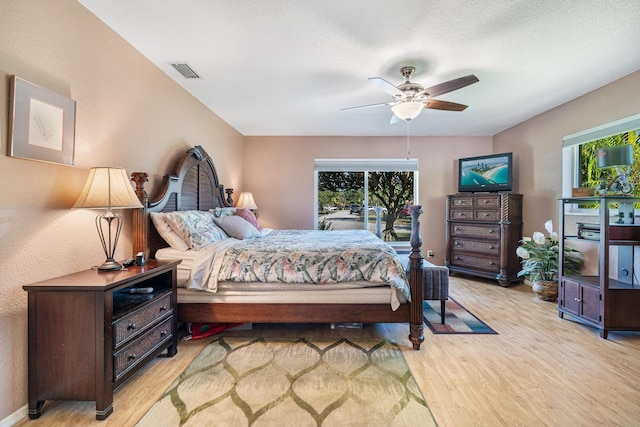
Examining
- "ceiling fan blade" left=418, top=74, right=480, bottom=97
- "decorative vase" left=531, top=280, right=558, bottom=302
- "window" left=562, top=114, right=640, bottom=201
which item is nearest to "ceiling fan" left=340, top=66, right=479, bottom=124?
"ceiling fan blade" left=418, top=74, right=480, bottom=97

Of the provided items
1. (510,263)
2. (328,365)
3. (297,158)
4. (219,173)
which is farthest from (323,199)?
(328,365)

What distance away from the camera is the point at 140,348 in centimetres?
175

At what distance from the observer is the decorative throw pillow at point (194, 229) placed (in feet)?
7.93

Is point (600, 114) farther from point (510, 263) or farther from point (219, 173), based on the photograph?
point (219, 173)

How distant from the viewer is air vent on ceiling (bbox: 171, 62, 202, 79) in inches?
102

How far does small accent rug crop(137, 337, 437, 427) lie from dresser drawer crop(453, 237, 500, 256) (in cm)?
279

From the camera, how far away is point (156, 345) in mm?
1925

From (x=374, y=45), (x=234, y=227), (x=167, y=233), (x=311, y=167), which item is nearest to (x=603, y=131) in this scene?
(x=374, y=45)

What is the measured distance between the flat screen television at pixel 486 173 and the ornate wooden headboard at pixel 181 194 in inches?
153

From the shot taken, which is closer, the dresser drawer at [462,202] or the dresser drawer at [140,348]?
the dresser drawer at [140,348]

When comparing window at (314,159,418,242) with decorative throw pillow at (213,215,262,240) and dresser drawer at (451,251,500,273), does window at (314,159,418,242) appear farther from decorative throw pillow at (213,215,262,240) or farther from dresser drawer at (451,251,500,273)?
decorative throw pillow at (213,215,262,240)

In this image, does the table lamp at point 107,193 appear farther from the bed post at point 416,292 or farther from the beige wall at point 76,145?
the bed post at point 416,292

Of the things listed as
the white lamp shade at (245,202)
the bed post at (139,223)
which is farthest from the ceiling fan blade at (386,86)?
the white lamp shade at (245,202)

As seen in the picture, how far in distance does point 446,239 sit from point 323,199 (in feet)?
7.51
